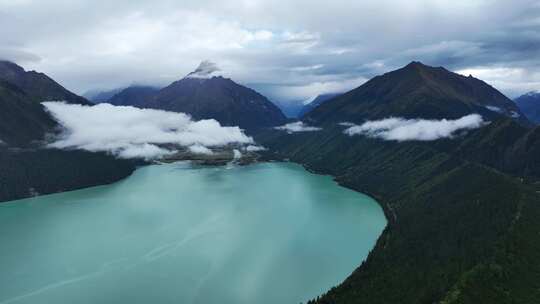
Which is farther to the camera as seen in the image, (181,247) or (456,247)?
(181,247)

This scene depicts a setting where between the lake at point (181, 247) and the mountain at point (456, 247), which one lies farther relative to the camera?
the lake at point (181, 247)

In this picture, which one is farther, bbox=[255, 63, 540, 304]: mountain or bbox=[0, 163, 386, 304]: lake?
bbox=[0, 163, 386, 304]: lake

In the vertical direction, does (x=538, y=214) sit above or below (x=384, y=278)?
above

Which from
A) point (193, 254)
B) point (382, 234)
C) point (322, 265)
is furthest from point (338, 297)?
point (382, 234)

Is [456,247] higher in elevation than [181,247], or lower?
higher

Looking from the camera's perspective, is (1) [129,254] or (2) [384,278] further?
(1) [129,254]

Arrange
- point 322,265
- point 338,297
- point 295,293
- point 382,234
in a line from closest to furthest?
point 338,297 < point 295,293 < point 322,265 < point 382,234

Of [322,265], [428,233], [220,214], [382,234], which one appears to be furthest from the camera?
[220,214]

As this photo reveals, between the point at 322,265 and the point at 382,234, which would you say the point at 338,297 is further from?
the point at 382,234
